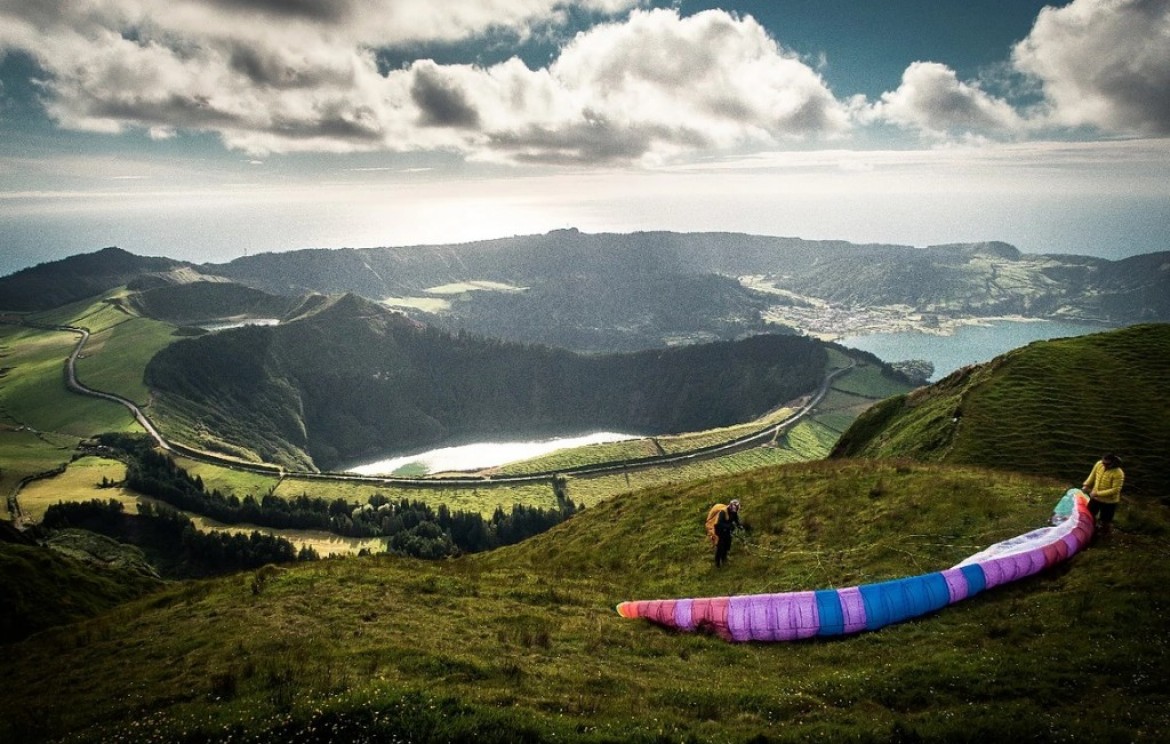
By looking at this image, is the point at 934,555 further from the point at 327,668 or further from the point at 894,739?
the point at 327,668

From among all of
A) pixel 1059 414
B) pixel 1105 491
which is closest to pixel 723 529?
pixel 1105 491

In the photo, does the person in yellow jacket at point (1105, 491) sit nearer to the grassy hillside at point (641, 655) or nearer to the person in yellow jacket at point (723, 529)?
the grassy hillside at point (641, 655)

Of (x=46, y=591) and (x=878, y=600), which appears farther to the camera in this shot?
(x=46, y=591)

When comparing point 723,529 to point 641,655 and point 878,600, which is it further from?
point 641,655

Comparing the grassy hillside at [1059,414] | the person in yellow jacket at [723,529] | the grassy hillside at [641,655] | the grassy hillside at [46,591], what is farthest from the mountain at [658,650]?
the grassy hillside at [46,591]

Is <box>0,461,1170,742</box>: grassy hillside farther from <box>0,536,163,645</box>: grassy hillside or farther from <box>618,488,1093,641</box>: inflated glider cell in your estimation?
<box>0,536,163,645</box>: grassy hillside

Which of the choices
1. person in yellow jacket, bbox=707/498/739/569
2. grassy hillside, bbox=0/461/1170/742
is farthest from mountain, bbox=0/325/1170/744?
person in yellow jacket, bbox=707/498/739/569

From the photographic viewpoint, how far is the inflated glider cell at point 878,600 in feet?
69.2

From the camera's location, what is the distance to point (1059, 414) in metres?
44.4

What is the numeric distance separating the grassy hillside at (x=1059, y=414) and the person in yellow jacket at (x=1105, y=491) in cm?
1472

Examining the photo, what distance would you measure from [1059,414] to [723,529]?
109ft

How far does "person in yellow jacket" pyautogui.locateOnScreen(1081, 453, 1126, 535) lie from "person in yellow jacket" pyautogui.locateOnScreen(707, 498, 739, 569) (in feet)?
46.1

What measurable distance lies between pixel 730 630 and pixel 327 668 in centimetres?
1407

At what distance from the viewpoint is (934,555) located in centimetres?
2486
